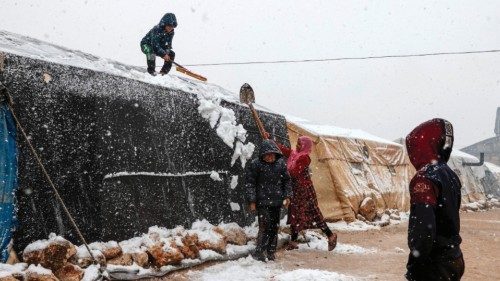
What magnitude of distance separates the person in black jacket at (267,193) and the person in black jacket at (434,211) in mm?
3493

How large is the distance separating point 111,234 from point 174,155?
155 centimetres

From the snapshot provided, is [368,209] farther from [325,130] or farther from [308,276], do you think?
[308,276]

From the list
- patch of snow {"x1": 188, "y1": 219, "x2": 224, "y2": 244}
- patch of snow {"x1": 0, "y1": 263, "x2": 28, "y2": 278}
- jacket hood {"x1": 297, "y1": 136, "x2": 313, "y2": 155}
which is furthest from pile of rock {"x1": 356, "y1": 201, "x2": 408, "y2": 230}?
patch of snow {"x1": 0, "y1": 263, "x2": 28, "y2": 278}

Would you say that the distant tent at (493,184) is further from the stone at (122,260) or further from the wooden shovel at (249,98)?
the stone at (122,260)

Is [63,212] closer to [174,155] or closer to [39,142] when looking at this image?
[39,142]

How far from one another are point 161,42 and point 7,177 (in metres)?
3.94

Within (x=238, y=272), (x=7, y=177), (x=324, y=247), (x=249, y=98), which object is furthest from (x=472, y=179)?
(x=7, y=177)

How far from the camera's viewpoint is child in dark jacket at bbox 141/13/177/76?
7050 millimetres

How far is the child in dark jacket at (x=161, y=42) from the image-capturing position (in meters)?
7.05

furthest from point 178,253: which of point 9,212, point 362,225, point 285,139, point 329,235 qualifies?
point 362,225

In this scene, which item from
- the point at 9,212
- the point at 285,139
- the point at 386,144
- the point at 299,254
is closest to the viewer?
the point at 9,212

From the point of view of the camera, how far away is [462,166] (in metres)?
24.4

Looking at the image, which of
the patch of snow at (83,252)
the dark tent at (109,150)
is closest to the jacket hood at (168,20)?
the dark tent at (109,150)

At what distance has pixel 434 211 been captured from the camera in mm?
2402
